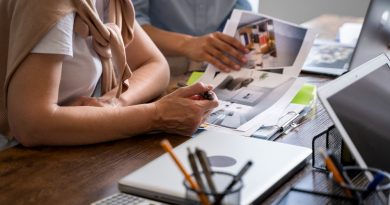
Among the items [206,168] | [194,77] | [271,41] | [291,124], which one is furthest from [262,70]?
[206,168]

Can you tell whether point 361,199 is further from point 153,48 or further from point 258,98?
point 153,48

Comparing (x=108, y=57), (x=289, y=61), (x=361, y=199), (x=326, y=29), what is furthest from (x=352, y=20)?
(x=361, y=199)

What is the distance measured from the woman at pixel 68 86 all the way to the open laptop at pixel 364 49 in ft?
1.80

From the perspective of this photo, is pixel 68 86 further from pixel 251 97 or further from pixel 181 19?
pixel 181 19

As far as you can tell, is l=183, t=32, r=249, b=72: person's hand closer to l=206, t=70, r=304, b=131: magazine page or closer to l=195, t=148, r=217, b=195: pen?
l=206, t=70, r=304, b=131: magazine page

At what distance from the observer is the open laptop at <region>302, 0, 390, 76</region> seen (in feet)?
5.21

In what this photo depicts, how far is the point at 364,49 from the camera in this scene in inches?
64.1

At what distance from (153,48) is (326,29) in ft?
3.34

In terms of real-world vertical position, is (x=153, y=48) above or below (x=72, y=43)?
below

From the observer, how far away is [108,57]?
1433 mm

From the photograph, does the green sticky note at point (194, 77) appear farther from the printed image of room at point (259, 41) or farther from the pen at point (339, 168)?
the pen at point (339, 168)

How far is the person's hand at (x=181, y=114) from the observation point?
1.27 m

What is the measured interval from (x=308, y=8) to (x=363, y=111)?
283 centimetres

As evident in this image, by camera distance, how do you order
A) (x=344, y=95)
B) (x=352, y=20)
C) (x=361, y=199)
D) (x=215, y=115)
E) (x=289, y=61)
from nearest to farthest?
(x=361, y=199)
(x=344, y=95)
(x=215, y=115)
(x=289, y=61)
(x=352, y=20)
